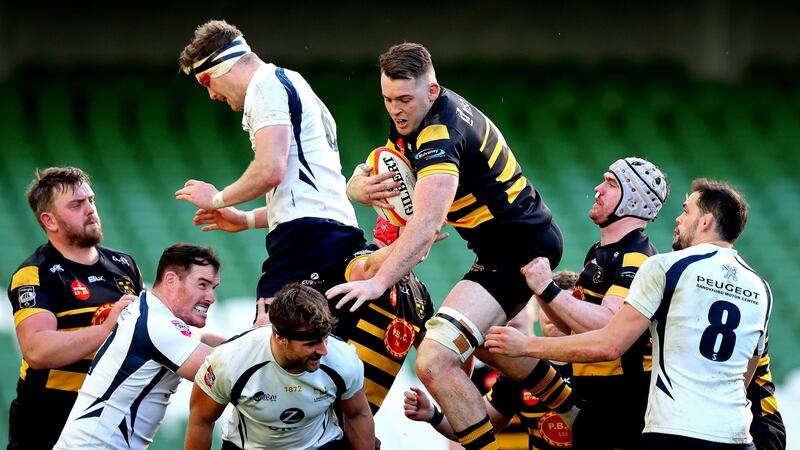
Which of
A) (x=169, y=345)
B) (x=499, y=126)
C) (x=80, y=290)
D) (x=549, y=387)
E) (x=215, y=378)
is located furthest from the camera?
(x=499, y=126)

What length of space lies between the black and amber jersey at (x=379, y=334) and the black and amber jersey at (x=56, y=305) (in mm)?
1520

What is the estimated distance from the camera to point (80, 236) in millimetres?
7180

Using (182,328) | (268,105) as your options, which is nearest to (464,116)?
(268,105)

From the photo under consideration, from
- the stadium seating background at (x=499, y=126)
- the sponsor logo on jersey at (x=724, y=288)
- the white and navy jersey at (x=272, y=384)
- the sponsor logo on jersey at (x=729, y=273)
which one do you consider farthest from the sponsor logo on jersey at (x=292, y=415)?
the stadium seating background at (x=499, y=126)

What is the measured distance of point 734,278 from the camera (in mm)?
5648

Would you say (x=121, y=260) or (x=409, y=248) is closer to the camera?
(x=409, y=248)

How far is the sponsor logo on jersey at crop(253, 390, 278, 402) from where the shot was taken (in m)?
5.94

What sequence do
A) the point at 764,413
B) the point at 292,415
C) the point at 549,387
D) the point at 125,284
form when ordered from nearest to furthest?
the point at 292,415 → the point at 764,413 → the point at 549,387 → the point at 125,284

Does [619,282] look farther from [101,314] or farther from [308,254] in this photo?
[101,314]

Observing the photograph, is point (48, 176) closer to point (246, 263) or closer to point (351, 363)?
point (351, 363)

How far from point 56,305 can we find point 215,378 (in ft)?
5.33

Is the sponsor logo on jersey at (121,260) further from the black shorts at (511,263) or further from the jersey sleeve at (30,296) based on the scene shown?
the black shorts at (511,263)

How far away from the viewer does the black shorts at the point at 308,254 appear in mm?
6531

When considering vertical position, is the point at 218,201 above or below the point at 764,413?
above
